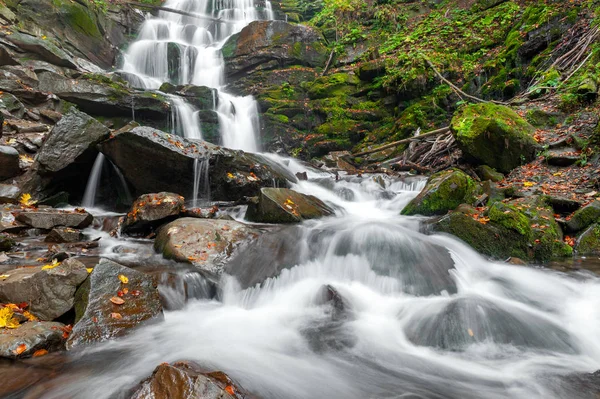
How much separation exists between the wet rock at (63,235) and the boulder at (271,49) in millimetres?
15169

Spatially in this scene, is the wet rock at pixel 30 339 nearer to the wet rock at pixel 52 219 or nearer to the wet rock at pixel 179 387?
the wet rock at pixel 179 387

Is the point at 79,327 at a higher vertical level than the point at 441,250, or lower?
lower

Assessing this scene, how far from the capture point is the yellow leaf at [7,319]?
297 centimetres

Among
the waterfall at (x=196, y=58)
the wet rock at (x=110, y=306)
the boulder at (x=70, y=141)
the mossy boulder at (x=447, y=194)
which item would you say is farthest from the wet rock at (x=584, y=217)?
the waterfall at (x=196, y=58)

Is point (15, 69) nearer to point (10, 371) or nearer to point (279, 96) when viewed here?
point (279, 96)

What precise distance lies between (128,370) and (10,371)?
86cm

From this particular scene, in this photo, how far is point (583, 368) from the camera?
2.99m

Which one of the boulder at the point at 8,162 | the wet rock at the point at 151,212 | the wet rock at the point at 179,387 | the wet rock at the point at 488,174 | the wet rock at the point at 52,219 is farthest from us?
the wet rock at the point at 488,174

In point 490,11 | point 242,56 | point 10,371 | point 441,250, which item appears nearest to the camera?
point 10,371

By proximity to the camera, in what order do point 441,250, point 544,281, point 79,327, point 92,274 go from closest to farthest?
point 79,327 → point 92,274 → point 544,281 → point 441,250

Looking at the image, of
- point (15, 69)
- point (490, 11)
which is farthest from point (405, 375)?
point (490, 11)

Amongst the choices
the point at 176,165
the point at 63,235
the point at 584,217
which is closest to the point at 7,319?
the point at 63,235

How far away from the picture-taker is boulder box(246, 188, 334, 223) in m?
6.85

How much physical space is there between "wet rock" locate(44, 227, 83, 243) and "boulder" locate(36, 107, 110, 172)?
2468 millimetres
